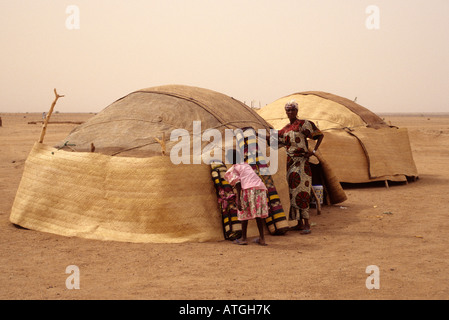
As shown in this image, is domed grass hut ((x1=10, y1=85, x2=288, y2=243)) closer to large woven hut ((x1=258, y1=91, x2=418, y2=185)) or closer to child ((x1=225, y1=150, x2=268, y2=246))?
child ((x1=225, y1=150, x2=268, y2=246))

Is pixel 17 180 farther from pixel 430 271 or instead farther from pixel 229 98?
pixel 430 271

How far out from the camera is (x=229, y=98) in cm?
755

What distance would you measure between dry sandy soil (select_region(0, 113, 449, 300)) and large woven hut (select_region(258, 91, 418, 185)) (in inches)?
104

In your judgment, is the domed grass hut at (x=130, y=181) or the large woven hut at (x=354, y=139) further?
the large woven hut at (x=354, y=139)

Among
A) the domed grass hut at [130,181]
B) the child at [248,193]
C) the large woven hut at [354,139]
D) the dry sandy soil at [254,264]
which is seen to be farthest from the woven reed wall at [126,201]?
the large woven hut at [354,139]

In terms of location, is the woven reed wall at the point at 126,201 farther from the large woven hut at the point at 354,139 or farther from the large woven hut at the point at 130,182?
the large woven hut at the point at 354,139

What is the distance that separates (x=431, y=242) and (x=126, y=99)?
4.36 metres

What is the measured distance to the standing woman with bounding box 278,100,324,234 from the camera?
19.5 ft

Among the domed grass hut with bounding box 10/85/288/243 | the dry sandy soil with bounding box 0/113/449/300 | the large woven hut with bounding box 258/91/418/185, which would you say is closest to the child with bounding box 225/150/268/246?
the dry sandy soil with bounding box 0/113/449/300

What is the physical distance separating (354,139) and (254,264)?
5.76 meters

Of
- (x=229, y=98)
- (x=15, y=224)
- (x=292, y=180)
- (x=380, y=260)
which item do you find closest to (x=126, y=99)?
(x=229, y=98)

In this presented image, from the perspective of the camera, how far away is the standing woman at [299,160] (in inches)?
234

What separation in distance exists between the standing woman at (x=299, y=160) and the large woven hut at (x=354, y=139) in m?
3.30

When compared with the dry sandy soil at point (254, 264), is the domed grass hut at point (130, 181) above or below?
above
